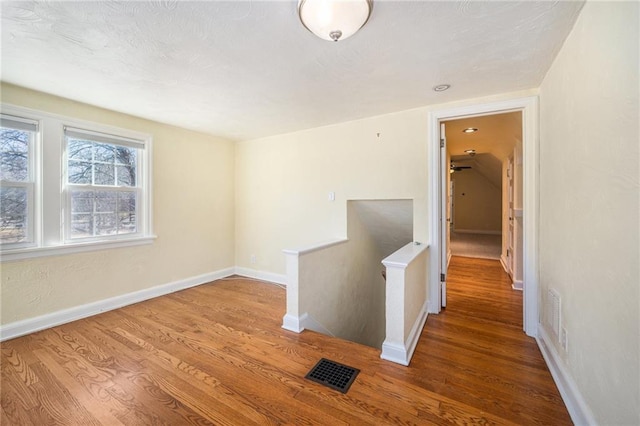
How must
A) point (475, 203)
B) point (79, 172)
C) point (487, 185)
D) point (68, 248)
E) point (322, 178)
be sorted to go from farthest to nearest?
point (475, 203), point (487, 185), point (322, 178), point (79, 172), point (68, 248)

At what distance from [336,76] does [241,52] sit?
0.74m

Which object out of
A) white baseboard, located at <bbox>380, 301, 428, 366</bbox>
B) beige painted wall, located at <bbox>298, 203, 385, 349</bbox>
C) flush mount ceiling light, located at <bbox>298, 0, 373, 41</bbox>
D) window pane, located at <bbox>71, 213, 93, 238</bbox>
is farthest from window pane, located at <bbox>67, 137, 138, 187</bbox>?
white baseboard, located at <bbox>380, 301, 428, 366</bbox>

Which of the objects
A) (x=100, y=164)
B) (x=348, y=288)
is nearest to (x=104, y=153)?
(x=100, y=164)

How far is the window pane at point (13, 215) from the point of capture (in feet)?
7.52

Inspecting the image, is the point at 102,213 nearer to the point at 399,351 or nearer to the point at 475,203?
the point at 399,351

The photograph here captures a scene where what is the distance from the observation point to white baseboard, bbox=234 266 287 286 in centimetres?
387

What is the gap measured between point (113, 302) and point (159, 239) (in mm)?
827

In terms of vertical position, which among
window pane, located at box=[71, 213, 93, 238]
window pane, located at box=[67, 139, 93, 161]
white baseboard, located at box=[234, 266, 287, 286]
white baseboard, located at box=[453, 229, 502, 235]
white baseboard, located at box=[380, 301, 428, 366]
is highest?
window pane, located at box=[67, 139, 93, 161]

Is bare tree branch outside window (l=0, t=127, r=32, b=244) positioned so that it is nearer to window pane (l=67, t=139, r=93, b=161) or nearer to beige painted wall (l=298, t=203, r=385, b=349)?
window pane (l=67, t=139, r=93, b=161)

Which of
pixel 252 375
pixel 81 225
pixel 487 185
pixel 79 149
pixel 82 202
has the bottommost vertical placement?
pixel 252 375

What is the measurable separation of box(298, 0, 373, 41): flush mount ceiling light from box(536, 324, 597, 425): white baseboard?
223 centimetres

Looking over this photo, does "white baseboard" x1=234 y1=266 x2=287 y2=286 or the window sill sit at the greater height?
the window sill

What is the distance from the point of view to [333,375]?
1.77 metres

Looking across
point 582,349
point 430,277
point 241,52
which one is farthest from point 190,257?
point 582,349
